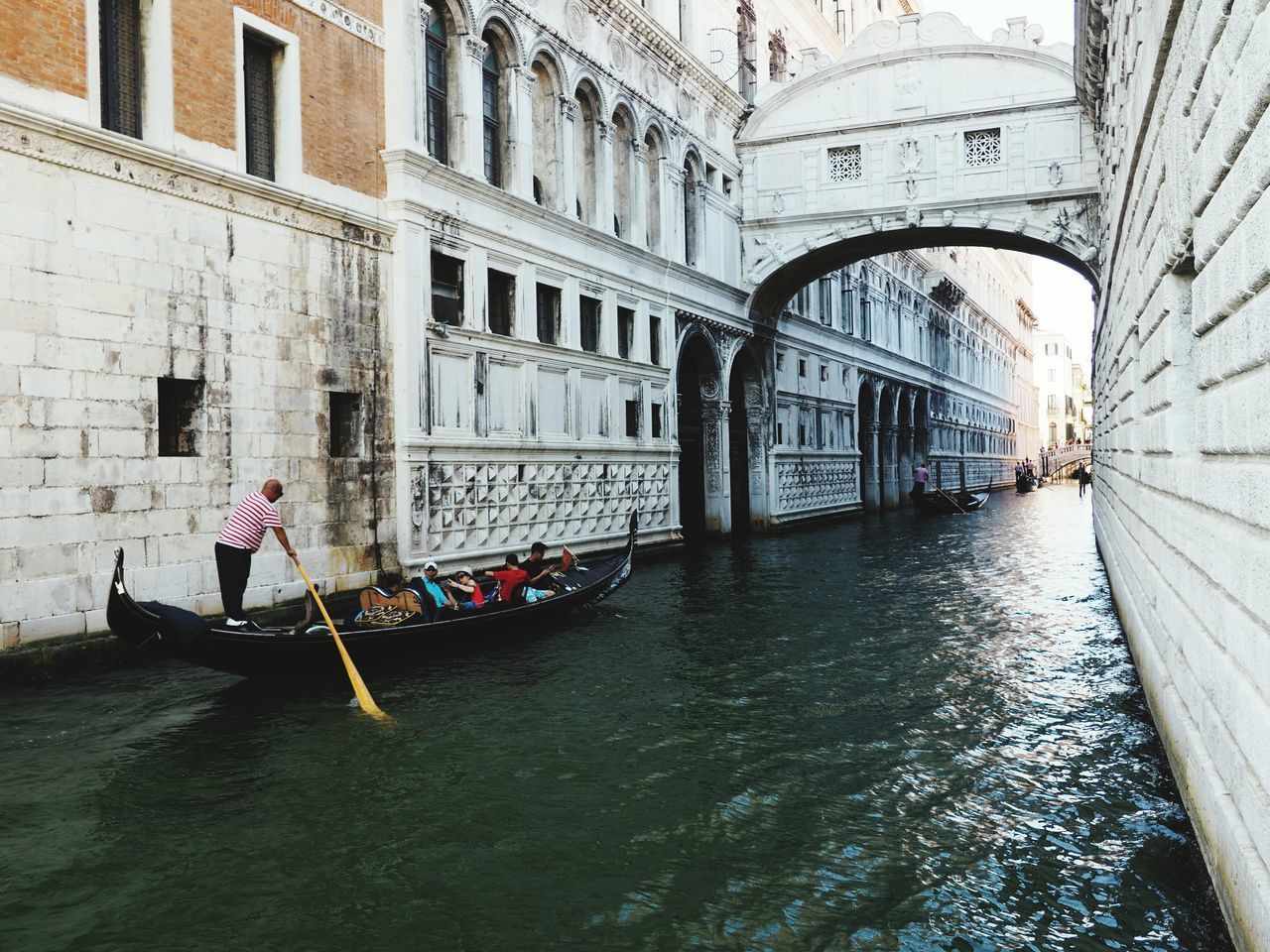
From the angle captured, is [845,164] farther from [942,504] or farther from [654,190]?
[942,504]

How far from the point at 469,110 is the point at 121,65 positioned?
4.59 metres

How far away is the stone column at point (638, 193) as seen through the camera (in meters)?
16.7

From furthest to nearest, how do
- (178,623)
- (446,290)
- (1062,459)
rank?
(1062,459) < (446,290) < (178,623)

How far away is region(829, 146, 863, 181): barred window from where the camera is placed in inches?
763

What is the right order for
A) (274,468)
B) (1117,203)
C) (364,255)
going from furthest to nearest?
1. (364,255)
2. (274,468)
3. (1117,203)

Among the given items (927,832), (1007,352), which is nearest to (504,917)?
(927,832)

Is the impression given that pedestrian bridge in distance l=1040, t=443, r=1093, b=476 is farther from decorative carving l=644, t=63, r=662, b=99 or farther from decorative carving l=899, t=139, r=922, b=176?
decorative carving l=644, t=63, r=662, b=99

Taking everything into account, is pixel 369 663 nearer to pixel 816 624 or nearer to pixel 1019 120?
pixel 816 624

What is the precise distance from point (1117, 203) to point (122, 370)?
8287 mm

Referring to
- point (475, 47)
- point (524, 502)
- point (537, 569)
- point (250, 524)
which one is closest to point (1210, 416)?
point (250, 524)

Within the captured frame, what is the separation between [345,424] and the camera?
10789 millimetres

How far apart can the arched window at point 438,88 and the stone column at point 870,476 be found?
20.4m

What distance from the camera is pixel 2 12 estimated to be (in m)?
7.45

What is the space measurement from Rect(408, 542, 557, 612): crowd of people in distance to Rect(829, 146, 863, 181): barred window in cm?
1208
